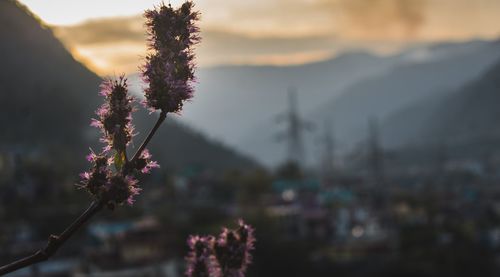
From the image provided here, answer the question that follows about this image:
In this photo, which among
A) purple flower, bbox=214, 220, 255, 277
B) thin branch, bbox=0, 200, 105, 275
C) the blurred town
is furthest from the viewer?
the blurred town

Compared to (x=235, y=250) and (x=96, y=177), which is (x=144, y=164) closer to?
(x=96, y=177)

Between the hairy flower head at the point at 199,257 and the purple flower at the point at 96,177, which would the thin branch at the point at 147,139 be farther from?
the hairy flower head at the point at 199,257

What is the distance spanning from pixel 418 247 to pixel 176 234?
3122cm

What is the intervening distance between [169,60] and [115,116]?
38 centimetres

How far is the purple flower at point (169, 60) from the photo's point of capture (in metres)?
3.45

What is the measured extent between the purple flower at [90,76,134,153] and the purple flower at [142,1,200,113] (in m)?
0.14

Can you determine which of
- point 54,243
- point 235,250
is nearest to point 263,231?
point 235,250

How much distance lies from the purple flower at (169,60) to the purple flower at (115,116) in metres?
0.14

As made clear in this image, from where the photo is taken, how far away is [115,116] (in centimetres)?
356

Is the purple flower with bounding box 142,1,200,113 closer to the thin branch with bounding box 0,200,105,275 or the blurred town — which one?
the thin branch with bounding box 0,200,105,275

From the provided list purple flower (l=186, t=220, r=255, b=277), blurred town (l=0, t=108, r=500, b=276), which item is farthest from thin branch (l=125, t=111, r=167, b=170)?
blurred town (l=0, t=108, r=500, b=276)

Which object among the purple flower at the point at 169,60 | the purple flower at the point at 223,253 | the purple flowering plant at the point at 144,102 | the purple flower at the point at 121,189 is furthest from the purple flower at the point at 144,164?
the purple flower at the point at 223,253

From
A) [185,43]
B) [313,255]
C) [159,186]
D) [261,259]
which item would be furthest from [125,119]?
[159,186]

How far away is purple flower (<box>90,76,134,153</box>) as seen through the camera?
3.54 meters
